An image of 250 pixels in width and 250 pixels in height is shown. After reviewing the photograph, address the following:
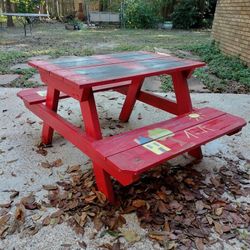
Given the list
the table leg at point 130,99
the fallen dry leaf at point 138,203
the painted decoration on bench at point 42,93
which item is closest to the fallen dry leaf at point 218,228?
the fallen dry leaf at point 138,203

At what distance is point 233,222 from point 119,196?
2.17ft

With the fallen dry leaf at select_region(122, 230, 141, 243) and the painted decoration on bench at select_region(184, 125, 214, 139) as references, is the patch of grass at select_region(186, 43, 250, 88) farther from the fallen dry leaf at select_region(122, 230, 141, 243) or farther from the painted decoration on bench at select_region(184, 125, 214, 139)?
the fallen dry leaf at select_region(122, 230, 141, 243)

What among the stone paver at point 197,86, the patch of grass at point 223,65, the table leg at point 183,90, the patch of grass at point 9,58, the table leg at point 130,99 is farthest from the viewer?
the patch of grass at point 9,58

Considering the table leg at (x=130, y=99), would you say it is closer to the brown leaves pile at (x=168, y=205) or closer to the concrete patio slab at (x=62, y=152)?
the concrete patio slab at (x=62, y=152)

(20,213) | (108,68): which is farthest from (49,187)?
(108,68)

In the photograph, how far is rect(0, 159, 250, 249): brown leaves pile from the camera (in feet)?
5.21

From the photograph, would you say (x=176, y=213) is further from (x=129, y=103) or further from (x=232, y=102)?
(x=232, y=102)

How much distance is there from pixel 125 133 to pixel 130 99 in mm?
1101

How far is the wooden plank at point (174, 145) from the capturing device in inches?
57.1

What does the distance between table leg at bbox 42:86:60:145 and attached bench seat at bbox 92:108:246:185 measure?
A: 0.73 metres

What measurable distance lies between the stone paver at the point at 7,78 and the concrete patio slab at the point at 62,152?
0.31 meters

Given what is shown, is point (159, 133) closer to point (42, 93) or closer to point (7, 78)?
point (42, 93)

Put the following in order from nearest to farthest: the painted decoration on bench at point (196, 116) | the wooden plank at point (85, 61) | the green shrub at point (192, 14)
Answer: the painted decoration on bench at point (196, 116) → the wooden plank at point (85, 61) → the green shrub at point (192, 14)

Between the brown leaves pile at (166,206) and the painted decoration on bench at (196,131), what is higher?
the painted decoration on bench at (196,131)
